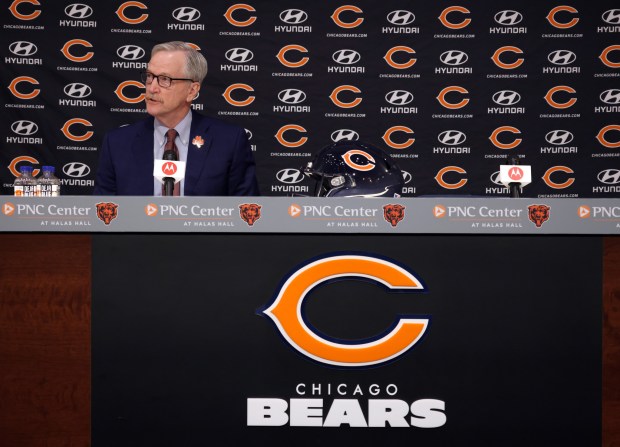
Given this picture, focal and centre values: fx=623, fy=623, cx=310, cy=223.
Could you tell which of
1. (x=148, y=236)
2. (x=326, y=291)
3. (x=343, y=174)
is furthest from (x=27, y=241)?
(x=343, y=174)

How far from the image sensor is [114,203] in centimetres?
147

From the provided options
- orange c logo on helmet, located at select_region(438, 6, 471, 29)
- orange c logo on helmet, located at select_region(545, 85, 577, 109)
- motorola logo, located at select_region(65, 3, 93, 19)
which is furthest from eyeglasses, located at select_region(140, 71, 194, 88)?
orange c logo on helmet, located at select_region(545, 85, 577, 109)

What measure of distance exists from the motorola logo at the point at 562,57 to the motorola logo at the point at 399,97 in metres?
0.93

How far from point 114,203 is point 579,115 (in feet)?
11.1

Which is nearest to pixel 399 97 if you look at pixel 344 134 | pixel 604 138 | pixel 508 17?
pixel 344 134

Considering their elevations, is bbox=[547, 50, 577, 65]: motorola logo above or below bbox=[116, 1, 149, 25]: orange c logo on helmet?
below

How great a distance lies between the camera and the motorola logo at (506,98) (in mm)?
3975

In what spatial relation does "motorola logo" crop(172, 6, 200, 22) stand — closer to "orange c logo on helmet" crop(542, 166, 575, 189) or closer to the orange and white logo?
the orange and white logo

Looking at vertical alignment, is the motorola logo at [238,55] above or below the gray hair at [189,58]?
above

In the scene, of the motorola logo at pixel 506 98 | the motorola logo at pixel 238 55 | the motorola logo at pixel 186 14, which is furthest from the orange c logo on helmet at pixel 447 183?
the motorola logo at pixel 186 14

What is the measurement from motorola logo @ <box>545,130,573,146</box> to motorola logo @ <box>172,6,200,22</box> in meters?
2.38

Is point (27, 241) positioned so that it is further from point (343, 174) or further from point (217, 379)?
point (343, 174)

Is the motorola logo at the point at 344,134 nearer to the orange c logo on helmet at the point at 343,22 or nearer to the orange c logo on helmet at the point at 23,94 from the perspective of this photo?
the orange c logo on helmet at the point at 343,22

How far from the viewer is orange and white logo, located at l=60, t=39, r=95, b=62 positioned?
395 cm
